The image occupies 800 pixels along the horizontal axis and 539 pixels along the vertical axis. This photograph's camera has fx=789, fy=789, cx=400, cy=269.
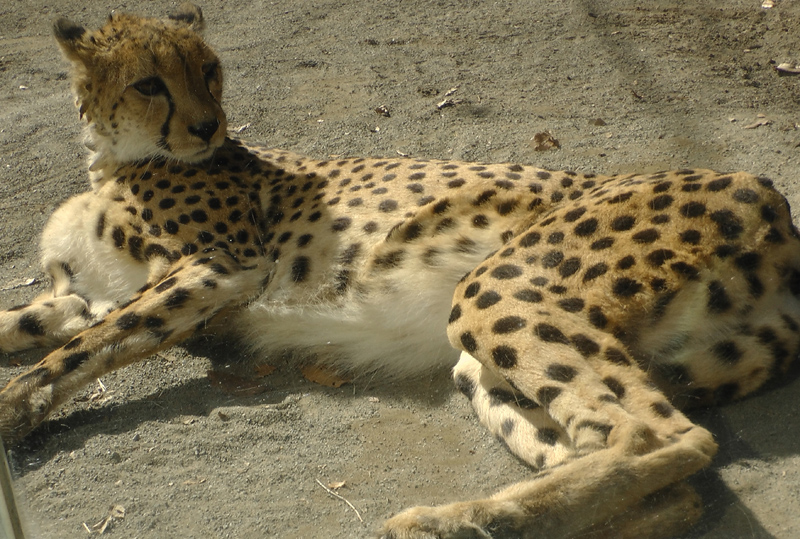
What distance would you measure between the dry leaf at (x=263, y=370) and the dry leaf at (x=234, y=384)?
4 cm

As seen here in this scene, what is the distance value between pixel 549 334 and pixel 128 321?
1334mm

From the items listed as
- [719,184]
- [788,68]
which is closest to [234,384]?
[719,184]

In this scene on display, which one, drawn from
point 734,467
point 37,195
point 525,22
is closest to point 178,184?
point 37,195

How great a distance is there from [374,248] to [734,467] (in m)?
1.36

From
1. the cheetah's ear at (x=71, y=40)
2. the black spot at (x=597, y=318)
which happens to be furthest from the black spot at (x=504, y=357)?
the cheetah's ear at (x=71, y=40)

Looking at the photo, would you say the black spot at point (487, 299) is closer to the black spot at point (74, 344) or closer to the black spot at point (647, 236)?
the black spot at point (647, 236)

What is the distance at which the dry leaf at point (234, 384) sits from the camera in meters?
2.53

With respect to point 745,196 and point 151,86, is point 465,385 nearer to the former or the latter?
point 745,196

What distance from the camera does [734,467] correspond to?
5.57 ft

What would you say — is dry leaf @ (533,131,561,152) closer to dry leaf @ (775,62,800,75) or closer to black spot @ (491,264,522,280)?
dry leaf @ (775,62,800,75)

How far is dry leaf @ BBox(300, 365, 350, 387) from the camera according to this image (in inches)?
101

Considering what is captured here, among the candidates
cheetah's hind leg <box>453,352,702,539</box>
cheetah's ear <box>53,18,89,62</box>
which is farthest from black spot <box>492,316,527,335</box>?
cheetah's ear <box>53,18,89,62</box>

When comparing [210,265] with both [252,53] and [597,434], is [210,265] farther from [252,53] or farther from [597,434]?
[252,53]

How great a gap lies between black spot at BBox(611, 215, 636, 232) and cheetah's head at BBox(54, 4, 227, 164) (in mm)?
1543
